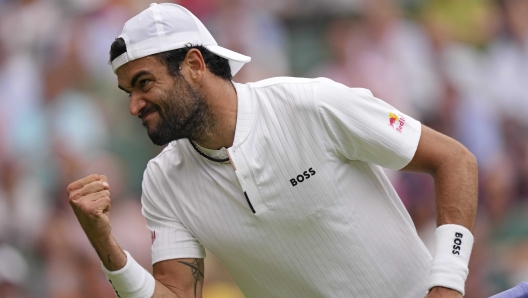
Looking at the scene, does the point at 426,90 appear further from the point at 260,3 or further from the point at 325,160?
the point at 325,160

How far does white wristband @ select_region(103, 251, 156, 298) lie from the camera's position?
327 cm

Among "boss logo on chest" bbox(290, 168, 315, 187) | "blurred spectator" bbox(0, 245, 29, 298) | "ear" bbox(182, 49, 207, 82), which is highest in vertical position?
"ear" bbox(182, 49, 207, 82)

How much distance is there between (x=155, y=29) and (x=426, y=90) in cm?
414

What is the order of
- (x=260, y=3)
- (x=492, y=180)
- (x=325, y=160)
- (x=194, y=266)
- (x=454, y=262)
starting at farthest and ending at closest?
(x=260, y=3), (x=492, y=180), (x=194, y=266), (x=325, y=160), (x=454, y=262)

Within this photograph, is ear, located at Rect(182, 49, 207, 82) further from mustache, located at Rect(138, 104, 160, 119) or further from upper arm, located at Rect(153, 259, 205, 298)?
upper arm, located at Rect(153, 259, 205, 298)

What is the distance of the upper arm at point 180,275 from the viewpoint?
3527 millimetres

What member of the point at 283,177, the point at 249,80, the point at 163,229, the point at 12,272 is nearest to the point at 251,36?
the point at 249,80

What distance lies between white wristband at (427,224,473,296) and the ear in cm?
113

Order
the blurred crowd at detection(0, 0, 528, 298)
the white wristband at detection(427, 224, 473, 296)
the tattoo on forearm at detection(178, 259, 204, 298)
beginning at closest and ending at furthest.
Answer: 1. the white wristband at detection(427, 224, 473, 296)
2. the tattoo on forearm at detection(178, 259, 204, 298)
3. the blurred crowd at detection(0, 0, 528, 298)

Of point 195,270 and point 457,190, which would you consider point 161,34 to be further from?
point 457,190

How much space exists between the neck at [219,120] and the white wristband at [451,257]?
2.97 ft

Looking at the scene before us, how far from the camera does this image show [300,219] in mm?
3377

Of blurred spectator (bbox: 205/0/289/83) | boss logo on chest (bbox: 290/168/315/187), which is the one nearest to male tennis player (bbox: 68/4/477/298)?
boss logo on chest (bbox: 290/168/315/187)

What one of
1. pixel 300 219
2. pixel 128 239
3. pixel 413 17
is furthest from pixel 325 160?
pixel 413 17
